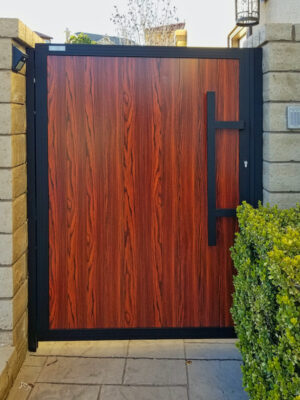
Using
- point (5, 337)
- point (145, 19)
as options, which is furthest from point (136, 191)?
point (145, 19)

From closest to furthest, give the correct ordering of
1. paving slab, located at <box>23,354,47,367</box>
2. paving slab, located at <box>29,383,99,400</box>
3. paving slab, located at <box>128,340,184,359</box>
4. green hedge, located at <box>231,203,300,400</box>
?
green hedge, located at <box>231,203,300,400</box> < paving slab, located at <box>29,383,99,400</box> < paving slab, located at <box>23,354,47,367</box> < paving slab, located at <box>128,340,184,359</box>

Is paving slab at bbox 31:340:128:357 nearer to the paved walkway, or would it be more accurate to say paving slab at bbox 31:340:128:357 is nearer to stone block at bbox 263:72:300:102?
the paved walkway

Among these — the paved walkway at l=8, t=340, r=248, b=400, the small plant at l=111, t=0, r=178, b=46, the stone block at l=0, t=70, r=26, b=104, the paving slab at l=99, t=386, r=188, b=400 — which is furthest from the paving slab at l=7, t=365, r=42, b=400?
the small plant at l=111, t=0, r=178, b=46

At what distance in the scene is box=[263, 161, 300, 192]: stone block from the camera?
11.4ft

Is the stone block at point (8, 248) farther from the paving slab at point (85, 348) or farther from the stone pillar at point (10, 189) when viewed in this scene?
the paving slab at point (85, 348)

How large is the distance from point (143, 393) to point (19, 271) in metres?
1.04

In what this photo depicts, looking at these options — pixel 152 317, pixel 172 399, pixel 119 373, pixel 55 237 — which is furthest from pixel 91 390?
pixel 55 237

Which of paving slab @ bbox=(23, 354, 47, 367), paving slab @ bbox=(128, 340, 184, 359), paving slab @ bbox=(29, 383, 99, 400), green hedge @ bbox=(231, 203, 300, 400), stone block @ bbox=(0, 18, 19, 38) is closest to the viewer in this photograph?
green hedge @ bbox=(231, 203, 300, 400)

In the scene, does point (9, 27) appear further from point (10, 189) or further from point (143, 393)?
point (143, 393)

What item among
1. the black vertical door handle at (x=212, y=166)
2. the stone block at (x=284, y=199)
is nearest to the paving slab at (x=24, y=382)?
the black vertical door handle at (x=212, y=166)

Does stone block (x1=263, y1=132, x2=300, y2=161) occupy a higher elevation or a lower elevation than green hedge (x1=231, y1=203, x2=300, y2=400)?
higher

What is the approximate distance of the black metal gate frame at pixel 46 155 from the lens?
3506mm

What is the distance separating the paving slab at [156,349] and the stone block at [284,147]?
1377 mm

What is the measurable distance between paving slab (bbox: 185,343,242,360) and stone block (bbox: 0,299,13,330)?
1143 mm
